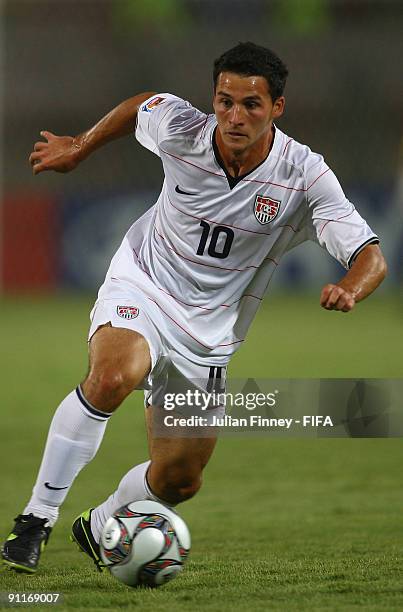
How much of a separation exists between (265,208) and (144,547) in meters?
1.41

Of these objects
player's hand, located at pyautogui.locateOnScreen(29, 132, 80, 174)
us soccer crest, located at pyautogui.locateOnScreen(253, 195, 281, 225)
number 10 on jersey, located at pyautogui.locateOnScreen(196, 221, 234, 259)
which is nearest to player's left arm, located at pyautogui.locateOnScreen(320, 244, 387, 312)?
us soccer crest, located at pyautogui.locateOnScreen(253, 195, 281, 225)

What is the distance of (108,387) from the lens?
4.07 m

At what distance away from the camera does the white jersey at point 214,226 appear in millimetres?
4523

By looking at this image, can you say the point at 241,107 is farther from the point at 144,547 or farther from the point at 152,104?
the point at 144,547

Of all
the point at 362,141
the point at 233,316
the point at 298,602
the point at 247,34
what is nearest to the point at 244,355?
the point at 233,316

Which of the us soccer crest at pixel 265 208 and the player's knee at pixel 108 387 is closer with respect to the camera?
the player's knee at pixel 108 387

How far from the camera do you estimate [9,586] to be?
408 centimetres

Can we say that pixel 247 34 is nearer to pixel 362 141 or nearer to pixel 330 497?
pixel 362 141

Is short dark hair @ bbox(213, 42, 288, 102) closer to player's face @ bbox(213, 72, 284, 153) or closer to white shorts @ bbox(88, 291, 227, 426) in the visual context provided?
player's face @ bbox(213, 72, 284, 153)

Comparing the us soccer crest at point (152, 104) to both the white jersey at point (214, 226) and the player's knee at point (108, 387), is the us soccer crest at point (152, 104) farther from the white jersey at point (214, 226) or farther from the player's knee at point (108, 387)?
the player's knee at point (108, 387)

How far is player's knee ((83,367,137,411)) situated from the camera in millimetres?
4070

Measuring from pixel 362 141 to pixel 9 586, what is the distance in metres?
19.2

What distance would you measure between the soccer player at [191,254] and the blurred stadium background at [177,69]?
16.8 meters

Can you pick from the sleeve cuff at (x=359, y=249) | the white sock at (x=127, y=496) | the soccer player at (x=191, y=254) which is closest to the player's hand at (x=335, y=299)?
the soccer player at (x=191, y=254)
